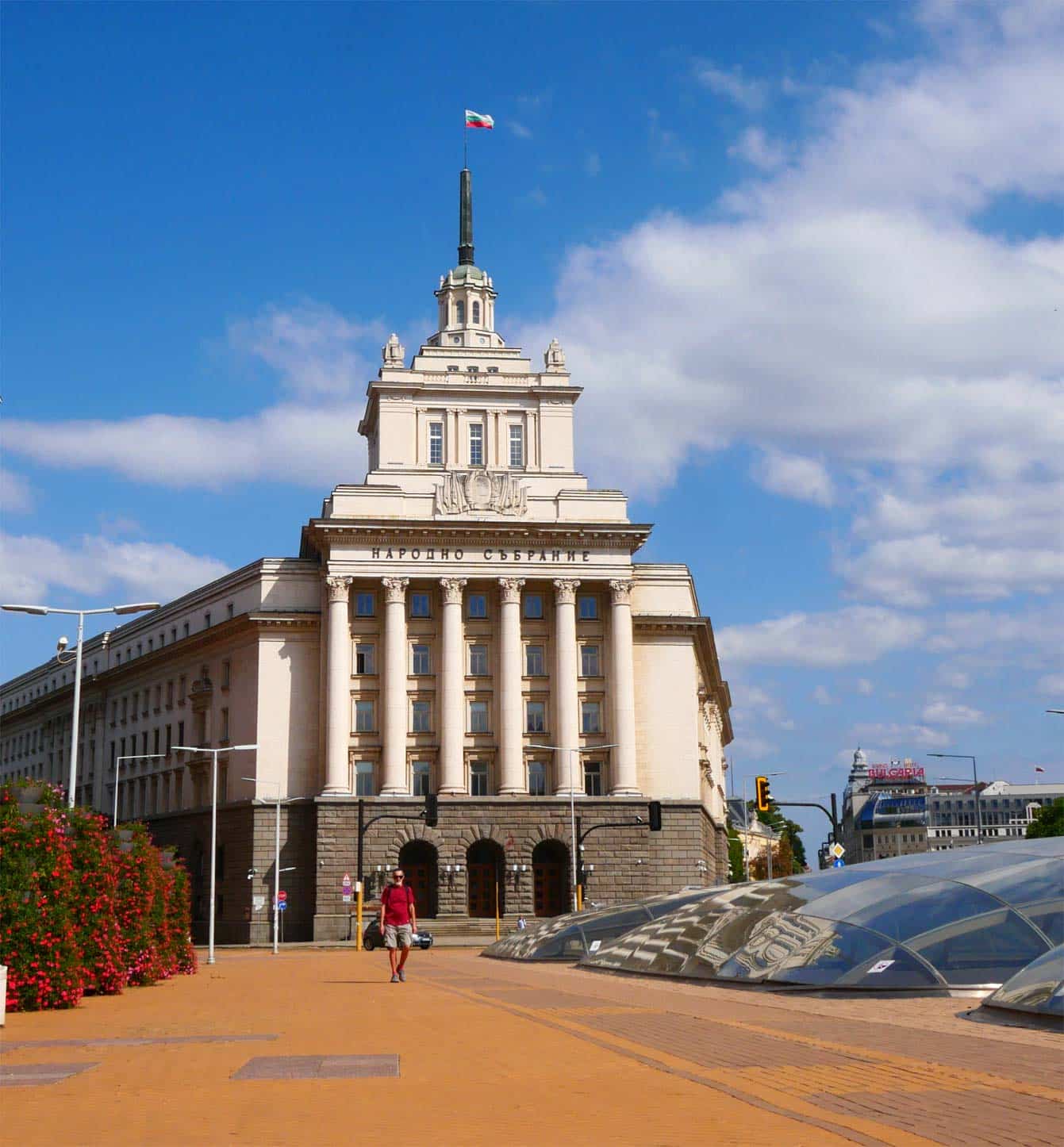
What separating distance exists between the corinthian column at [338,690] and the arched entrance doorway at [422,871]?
208 inches

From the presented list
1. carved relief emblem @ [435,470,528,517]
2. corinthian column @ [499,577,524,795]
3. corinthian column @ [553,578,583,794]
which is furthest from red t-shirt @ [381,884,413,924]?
carved relief emblem @ [435,470,528,517]

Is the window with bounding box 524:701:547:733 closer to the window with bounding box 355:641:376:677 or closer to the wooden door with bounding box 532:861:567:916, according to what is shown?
the wooden door with bounding box 532:861:567:916

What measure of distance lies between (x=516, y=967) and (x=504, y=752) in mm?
49142

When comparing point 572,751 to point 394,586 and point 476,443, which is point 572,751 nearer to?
point 394,586

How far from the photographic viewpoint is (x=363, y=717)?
88.9m

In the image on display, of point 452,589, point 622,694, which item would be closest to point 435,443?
point 452,589

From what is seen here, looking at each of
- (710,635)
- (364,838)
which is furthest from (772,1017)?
(710,635)

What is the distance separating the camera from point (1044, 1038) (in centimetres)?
1628

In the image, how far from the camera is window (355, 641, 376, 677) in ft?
294

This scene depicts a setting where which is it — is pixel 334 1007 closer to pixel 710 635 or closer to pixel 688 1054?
pixel 688 1054

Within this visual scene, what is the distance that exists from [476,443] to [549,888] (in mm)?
29331

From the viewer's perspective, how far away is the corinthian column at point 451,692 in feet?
285

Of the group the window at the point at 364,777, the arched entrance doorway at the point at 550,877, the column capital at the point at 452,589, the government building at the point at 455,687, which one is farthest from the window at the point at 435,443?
→ the arched entrance doorway at the point at 550,877

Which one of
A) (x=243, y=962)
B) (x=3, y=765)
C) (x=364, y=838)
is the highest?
(x=3, y=765)
